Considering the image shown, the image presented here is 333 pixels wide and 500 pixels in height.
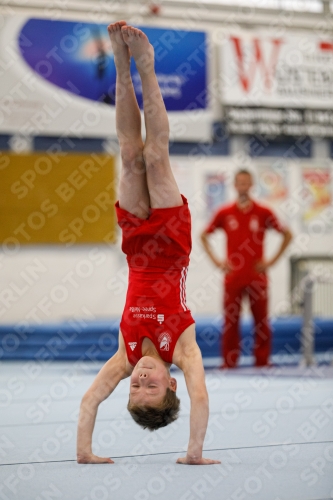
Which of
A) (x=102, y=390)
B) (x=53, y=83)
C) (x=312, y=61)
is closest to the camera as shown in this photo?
(x=102, y=390)

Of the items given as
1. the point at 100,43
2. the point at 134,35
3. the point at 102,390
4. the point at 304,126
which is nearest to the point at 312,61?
the point at 304,126

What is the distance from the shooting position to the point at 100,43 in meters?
9.50

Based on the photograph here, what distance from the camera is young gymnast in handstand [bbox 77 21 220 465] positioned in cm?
357

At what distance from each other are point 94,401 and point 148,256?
83 cm

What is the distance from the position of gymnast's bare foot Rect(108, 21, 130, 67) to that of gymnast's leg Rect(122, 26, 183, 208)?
0.21ft

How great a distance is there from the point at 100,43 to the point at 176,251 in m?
6.38

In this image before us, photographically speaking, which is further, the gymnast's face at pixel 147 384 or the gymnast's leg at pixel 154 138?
the gymnast's leg at pixel 154 138

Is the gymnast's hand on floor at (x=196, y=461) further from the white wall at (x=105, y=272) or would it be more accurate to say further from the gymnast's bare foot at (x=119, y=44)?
the white wall at (x=105, y=272)

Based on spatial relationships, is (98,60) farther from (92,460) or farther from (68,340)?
(92,460)

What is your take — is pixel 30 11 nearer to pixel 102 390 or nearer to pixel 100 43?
pixel 100 43

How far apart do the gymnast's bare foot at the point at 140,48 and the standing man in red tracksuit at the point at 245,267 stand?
365 cm

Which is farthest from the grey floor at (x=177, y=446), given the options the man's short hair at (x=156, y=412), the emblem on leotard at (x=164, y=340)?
the emblem on leotard at (x=164, y=340)

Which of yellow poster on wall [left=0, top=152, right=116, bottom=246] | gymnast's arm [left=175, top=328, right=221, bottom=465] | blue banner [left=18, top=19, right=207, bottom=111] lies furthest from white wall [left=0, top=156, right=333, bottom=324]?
gymnast's arm [left=175, top=328, right=221, bottom=465]

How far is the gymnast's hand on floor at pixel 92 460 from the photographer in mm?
3520
